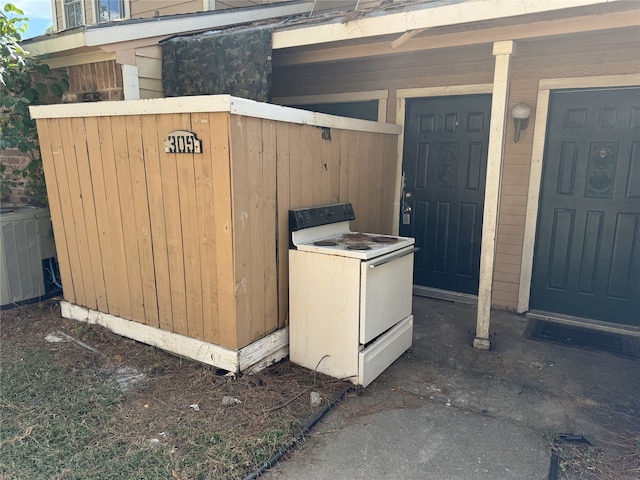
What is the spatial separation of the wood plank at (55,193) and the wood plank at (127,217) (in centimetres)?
69

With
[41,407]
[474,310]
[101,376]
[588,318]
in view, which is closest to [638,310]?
[588,318]

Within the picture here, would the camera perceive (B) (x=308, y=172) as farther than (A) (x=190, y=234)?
Yes

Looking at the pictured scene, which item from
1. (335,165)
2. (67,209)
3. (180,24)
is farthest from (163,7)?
(335,165)

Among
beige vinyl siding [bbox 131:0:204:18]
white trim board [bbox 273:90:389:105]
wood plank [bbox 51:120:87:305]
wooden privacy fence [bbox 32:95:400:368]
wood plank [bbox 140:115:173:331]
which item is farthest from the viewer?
beige vinyl siding [bbox 131:0:204:18]

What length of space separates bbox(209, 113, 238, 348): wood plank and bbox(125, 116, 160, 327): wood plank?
0.60 m

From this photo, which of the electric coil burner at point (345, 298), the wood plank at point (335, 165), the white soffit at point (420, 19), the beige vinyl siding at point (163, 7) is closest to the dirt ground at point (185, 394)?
the electric coil burner at point (345, 298)

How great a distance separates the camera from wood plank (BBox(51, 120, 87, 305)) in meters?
3.24

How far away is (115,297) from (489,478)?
2679mm

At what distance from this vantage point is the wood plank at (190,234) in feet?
8.57

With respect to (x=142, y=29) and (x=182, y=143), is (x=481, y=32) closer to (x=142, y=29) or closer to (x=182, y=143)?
(x=182, y=143)

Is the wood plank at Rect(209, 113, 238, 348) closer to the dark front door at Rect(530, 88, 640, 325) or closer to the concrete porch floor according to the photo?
the concrete porch floor

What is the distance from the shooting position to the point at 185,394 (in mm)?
2584

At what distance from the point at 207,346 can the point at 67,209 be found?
1.63 meters

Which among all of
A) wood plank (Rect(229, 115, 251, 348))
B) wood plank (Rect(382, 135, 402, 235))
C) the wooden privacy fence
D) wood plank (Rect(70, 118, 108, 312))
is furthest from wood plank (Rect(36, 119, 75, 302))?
wood plank (Rect(382, 135, 402, 235))
